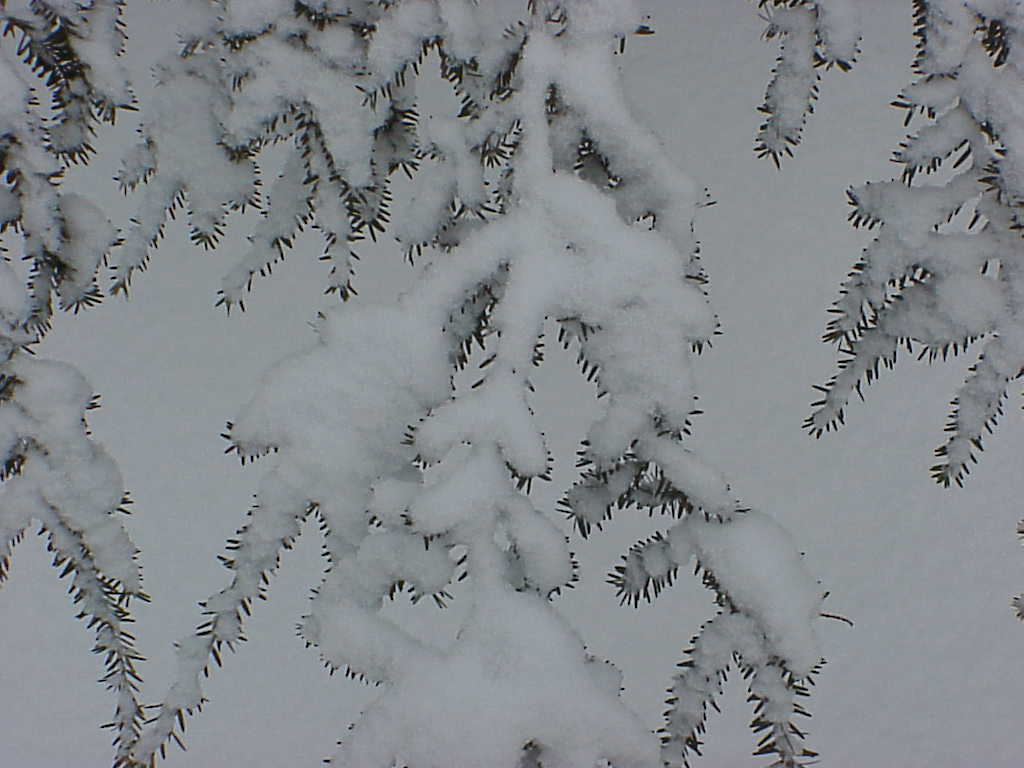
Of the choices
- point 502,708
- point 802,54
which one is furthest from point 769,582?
point 802,54

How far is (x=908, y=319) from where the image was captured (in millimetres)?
457

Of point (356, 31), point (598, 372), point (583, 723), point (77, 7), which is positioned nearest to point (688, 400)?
point (598, 372)

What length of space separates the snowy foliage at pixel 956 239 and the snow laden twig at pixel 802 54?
44 mm

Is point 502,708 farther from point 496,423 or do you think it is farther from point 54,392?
point 54,392

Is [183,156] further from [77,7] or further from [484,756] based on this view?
[484,756]

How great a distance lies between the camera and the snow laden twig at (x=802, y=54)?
0.46 meters

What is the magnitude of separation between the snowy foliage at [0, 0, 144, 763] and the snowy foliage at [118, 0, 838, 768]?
8 centimetres

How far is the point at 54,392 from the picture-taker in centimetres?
43

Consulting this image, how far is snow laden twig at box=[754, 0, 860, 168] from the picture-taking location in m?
0.46

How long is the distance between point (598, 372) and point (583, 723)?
160mm

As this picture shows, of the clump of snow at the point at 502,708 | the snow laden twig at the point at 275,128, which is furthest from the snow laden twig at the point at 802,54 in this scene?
the clump of snow at the point at 502,708

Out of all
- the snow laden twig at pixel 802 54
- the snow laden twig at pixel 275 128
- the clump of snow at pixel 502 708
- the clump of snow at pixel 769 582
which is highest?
the snow laden twig at pixel 802 54

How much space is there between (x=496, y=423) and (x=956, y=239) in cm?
29

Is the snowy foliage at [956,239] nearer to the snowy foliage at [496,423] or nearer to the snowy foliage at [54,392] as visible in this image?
the snowy foliage at [496,423]
